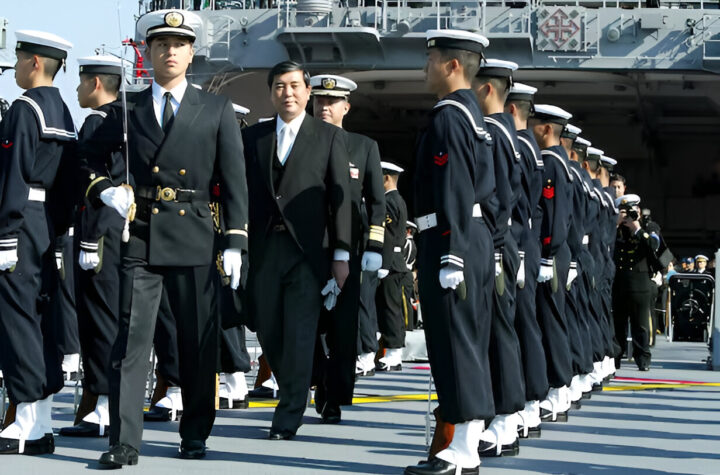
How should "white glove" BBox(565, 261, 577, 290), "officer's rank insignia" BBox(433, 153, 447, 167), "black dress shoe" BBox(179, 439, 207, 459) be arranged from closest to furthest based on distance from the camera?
"officer's rank insignia" BBox(433, 153, 447, 167)
"black dress shoe" BBox(179, 439, 207, 459)
"white glove" BBox(565, 261, 577, 290)

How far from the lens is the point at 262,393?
8.63 m

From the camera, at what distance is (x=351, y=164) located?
7.37 meters

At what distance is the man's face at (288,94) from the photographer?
6699 millimetres

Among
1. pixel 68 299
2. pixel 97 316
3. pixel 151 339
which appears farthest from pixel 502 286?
pixel 68 299

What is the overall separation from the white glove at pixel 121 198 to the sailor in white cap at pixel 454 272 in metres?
1.25

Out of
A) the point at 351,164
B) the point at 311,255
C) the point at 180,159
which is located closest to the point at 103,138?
the point at 180,159

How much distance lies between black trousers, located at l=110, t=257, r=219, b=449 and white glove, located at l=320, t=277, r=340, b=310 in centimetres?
124

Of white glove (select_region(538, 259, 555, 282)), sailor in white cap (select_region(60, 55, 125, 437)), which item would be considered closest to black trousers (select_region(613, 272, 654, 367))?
white glove (select_region(538, 259, 555, 282))

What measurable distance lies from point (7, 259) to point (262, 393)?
333 cm

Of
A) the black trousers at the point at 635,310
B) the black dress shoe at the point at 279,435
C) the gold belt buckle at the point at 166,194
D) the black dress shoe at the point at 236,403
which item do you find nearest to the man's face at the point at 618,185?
the black trousers at the point at 635,310

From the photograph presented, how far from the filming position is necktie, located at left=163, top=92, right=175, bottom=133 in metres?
5.41

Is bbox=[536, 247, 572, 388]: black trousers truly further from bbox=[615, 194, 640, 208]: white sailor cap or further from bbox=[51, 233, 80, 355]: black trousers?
bbox=[615, 194, 640, 208]: white sailor cap

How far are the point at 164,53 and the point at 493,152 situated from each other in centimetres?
160

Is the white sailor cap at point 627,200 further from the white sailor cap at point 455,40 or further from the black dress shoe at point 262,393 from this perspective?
the white sailor cap at point 455,40
